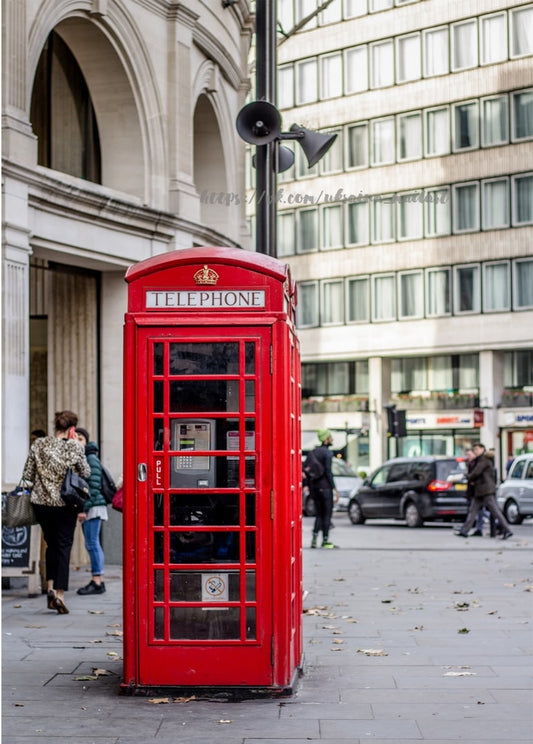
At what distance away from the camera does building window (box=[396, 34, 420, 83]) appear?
1981 inches

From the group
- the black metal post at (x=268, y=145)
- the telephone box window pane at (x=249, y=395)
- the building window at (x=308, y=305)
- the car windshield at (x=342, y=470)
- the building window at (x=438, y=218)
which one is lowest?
the car windshield at (x=342, y=470)

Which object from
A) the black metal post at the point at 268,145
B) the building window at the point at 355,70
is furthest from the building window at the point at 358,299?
the black metal post at the point at 268,145

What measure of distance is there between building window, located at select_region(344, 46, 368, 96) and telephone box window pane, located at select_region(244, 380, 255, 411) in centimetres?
4569

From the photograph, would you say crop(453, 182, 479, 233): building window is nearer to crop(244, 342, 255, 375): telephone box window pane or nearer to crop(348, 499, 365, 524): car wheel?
crop(348, 499, 365, 524): car wheel

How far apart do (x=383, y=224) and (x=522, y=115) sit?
276 inches

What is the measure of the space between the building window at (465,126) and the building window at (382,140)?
270 centimetres

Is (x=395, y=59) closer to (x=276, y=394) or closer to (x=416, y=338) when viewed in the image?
(x=416, y=338)

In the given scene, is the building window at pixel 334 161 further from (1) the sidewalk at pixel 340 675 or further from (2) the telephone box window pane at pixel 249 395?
(2) the telephone box window pane at pixel 249 395

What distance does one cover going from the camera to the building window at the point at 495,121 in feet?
159

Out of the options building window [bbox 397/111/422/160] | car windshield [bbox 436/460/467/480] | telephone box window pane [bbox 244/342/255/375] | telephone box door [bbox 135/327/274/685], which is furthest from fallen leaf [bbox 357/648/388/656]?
building window [bbox 397/111/422/160]

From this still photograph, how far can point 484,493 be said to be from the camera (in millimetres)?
22891

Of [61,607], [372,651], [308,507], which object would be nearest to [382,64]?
[308,507]

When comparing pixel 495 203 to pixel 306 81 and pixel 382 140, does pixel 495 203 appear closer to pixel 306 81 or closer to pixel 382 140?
pixel 382 140

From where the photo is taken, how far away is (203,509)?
303 inches
